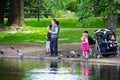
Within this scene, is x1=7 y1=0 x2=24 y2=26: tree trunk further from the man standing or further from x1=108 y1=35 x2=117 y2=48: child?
x1=108 y1=35 x2=117 y2=48: child

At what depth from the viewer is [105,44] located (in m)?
24.0

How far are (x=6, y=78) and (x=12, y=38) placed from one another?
1797 cm

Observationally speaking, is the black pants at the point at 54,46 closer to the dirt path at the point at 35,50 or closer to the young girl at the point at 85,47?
the dirt path at the point at 35,50

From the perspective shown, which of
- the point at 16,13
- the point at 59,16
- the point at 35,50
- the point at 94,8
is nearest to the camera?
the point at 94,8

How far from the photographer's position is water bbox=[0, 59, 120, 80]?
16.4m

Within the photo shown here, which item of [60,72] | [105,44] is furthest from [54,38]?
[60,72]

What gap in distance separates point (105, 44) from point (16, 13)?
1561 cm

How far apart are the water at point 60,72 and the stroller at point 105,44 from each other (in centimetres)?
224

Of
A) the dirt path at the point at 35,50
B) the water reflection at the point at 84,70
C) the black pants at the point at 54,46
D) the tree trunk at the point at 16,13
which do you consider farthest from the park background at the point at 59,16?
the water reflection at the point at 84,70

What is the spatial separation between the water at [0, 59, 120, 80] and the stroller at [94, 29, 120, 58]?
224 centimetres

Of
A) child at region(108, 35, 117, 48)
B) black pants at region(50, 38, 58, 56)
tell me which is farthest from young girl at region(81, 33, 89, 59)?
black pants at region(50, 38, 58, 56)

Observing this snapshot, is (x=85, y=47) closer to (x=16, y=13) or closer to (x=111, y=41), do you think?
(x=111, y=41)

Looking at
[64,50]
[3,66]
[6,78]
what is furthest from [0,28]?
[6,78]

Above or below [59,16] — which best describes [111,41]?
above
